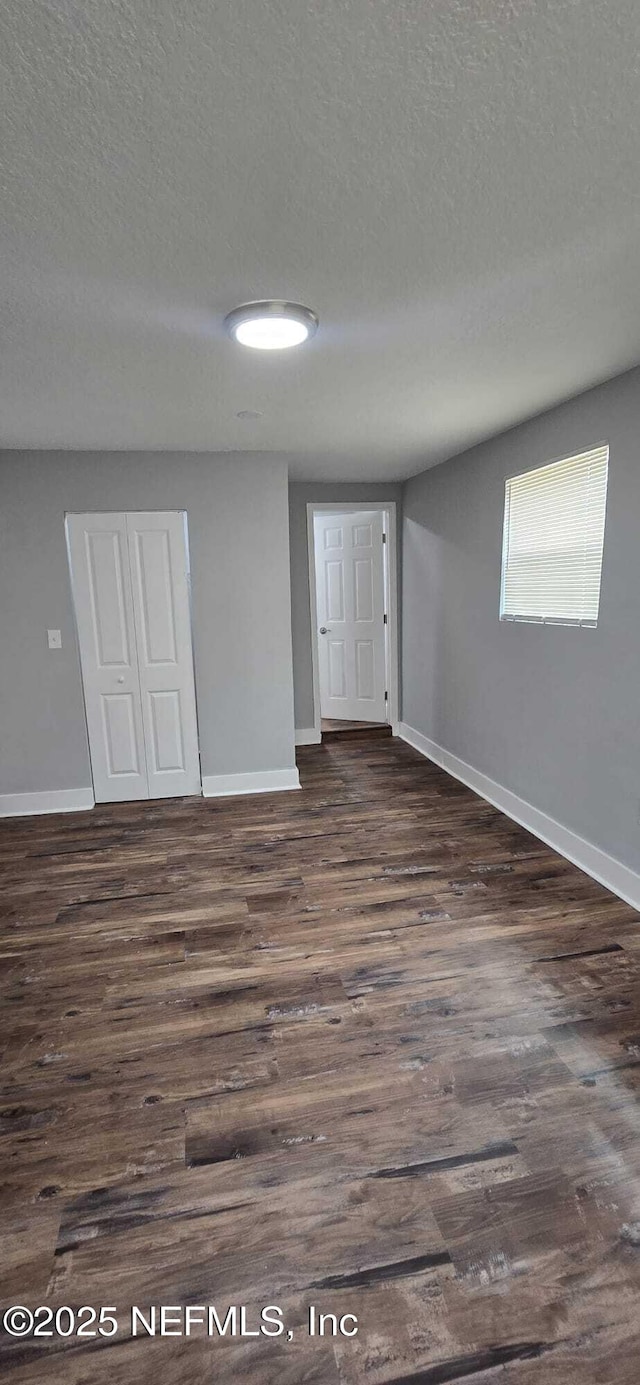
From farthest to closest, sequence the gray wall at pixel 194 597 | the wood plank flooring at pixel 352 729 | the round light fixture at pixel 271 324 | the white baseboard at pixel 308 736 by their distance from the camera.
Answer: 1. the wood plank flooring at pixel 352 729
2. the white baseboard at pixel 308 736
3. the gray wall at pixel 194 597
4. the round light fixture at pixel 271 324

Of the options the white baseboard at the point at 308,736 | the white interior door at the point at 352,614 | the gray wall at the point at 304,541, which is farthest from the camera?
the white interior door at the point at 352,614

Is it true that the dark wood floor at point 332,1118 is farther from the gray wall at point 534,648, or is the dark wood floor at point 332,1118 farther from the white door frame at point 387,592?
the white door frame at point 387,592

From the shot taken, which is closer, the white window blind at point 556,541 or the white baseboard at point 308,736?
the white window blind at point 556,541

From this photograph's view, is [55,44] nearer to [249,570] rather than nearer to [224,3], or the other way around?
[224,3]

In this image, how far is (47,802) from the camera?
4.13 metres

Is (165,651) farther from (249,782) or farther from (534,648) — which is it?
(534,648)

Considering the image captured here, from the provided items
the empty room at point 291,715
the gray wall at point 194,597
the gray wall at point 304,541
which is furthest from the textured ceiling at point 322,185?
the gray wall at point 304,541

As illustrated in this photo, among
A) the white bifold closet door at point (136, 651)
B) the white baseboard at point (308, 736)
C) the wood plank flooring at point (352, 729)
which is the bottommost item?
the wood plank flooring at point (352, 729)

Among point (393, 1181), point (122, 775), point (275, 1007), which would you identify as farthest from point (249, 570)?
point (393, 1181)

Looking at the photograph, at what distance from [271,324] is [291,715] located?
2.83 m

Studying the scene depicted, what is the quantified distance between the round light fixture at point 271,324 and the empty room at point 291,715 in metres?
0.01

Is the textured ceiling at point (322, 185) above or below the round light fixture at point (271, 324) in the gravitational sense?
above

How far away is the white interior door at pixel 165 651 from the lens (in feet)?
13.1

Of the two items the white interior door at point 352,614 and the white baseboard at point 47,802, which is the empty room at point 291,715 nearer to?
the white baseboard at point 47,802
